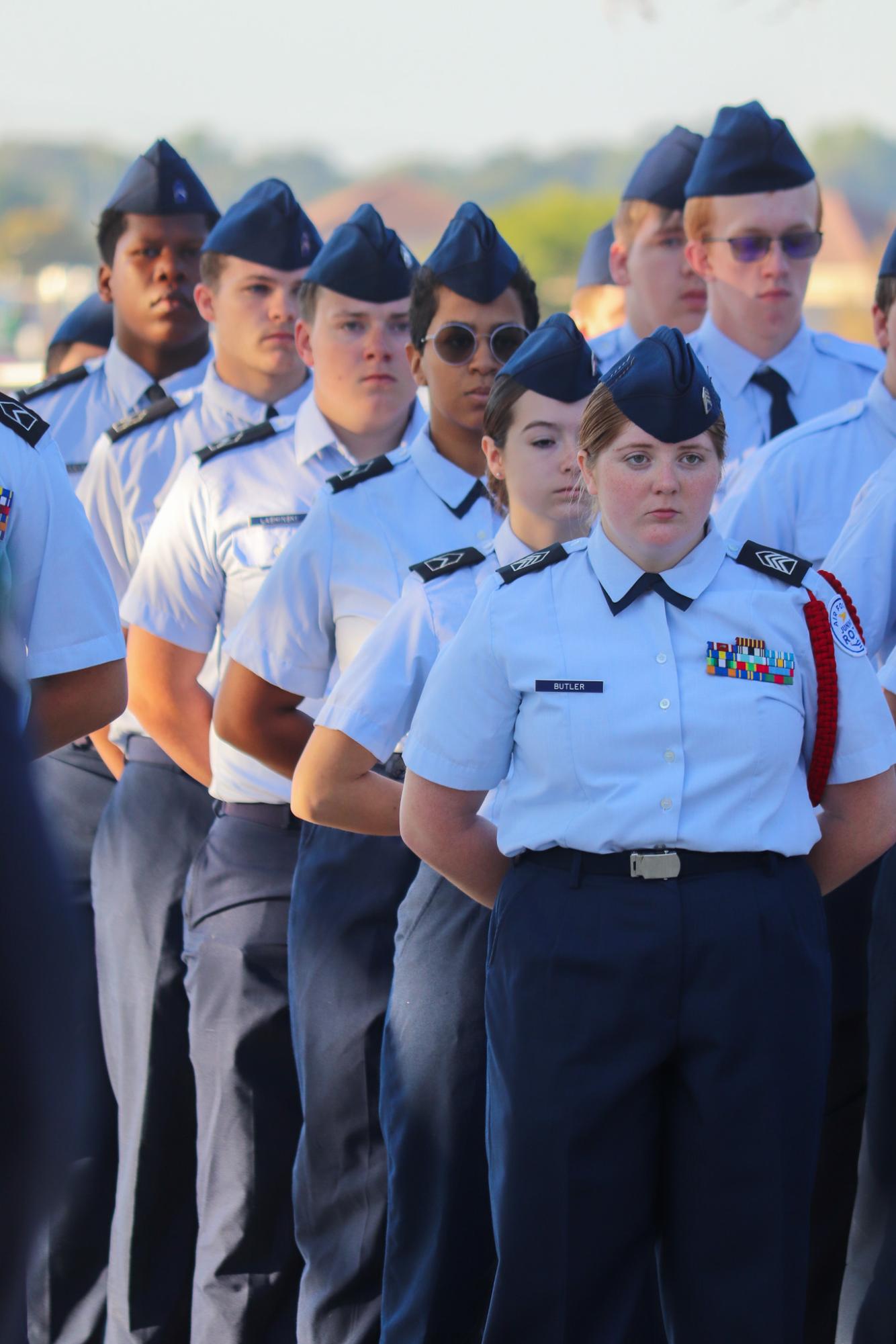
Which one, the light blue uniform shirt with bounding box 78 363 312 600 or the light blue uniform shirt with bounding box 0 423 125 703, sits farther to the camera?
the light blue uniform shirt with bounding box 78 363 312 600

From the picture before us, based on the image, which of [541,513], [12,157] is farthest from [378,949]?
[12,157]

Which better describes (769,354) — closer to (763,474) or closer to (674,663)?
(763,474)

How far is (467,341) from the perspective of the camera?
11.4 ft

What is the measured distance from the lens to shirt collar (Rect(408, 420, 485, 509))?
11.2ft

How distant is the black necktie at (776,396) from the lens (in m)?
4.27

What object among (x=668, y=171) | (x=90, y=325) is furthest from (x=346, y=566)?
(x=90, y=325)

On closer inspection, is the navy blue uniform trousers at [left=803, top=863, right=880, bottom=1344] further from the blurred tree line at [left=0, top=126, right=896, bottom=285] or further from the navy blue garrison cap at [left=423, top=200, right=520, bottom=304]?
the blurred tree line at [left=0, top=126, right=896, bottom=285]

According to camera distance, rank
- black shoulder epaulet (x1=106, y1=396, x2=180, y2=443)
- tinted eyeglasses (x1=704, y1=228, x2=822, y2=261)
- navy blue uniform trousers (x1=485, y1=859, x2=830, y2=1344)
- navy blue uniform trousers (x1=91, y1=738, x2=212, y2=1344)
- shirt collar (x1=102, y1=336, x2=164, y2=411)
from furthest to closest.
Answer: shirt collar (x1=102, y1=336, x2=164, y2=411) < black shoulder epaulet (x1=106, y1=396, x2=180, y2=443) < tinted eyeglasses (x1=704, y1=228, x2=822, y2=261) < navy blue uniform trousers (x1=91, y1=738, x2=212, y2=1344) < navy blue uniform trousers (x1=485, y1=859, x2=830, y2=1344)

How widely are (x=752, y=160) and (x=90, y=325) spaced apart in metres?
2.72

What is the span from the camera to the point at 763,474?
371 centimetres

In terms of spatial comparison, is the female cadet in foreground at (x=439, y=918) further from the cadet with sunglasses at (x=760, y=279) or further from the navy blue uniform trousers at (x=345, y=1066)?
the cadet with sunglasses at (x=760, y=279)

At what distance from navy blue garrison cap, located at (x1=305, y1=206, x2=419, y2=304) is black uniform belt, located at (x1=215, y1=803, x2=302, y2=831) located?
1.03 m

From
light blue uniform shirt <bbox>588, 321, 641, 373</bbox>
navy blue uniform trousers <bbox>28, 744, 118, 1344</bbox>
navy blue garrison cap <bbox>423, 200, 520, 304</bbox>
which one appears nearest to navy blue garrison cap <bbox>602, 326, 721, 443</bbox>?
navy blue garrison cap <bbox>423, 200, 520, 304</bbox>

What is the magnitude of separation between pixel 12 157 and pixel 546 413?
124 metres
